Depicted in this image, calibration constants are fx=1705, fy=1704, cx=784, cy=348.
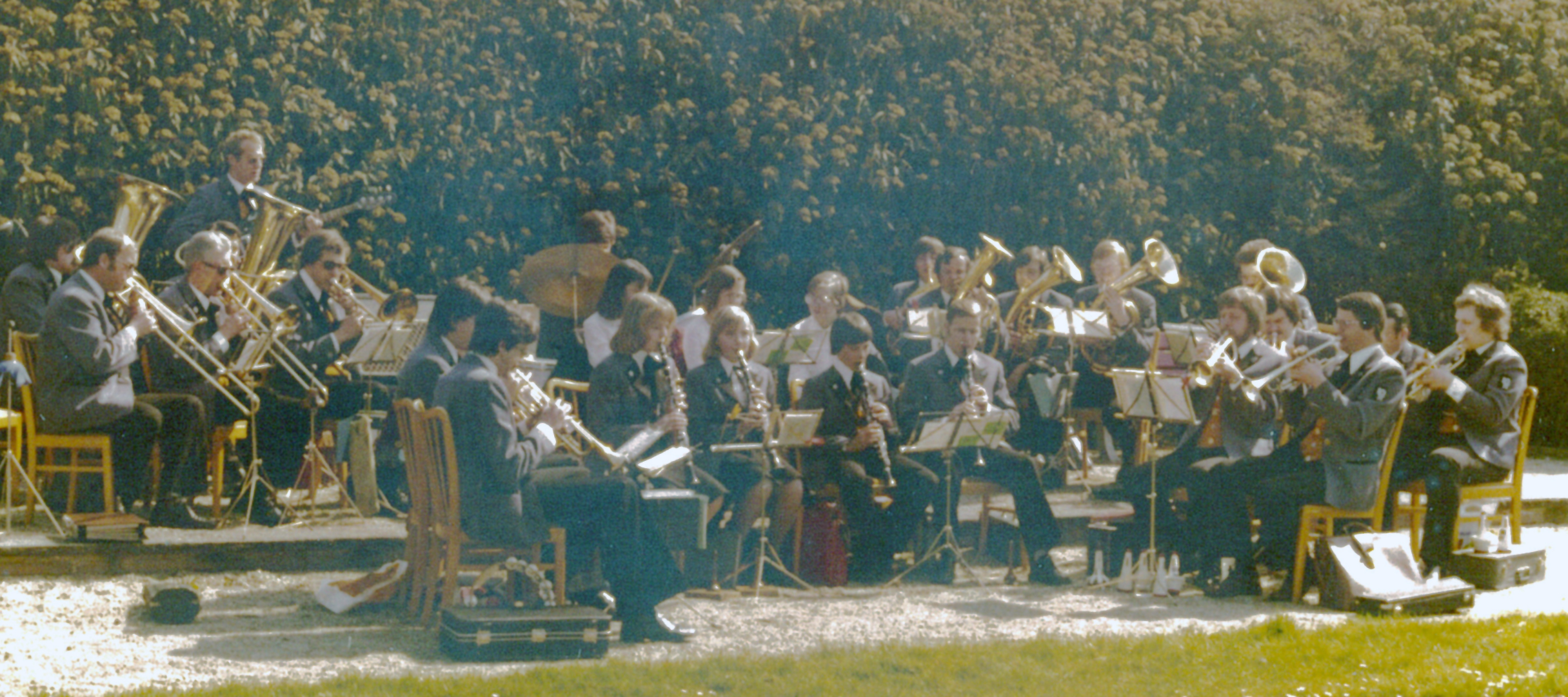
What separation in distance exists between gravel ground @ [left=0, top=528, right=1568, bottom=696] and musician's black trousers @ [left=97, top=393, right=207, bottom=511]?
0.67m

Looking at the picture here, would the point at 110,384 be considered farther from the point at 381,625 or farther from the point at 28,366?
the point at 381,625

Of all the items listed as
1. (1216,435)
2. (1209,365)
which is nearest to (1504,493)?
(1216,435)

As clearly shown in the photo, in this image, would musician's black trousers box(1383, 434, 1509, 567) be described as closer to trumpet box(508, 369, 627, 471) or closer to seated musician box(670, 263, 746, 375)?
seated musician box(670, 263, 746, 375)

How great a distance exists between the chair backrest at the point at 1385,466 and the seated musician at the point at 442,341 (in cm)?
411

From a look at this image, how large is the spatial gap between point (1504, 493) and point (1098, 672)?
12.1 ft

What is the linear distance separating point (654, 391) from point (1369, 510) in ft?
10.9

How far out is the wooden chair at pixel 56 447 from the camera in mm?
7652

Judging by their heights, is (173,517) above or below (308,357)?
below

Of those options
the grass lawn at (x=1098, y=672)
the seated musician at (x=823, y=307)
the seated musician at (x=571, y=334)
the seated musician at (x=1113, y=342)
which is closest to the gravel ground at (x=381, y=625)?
the grass lawn at (x=1098, y=672)

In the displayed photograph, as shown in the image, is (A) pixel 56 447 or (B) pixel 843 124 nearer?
(A) pixel 56 447

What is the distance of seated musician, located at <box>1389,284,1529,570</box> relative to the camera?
26.8 ft

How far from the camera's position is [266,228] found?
29.3ft

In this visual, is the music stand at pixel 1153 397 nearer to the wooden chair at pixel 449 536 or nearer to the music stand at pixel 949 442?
the music stand at pixel 949 442

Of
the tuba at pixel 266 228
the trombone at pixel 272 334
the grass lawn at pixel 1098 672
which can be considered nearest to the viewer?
the grass lawn at pixel 1098 672
